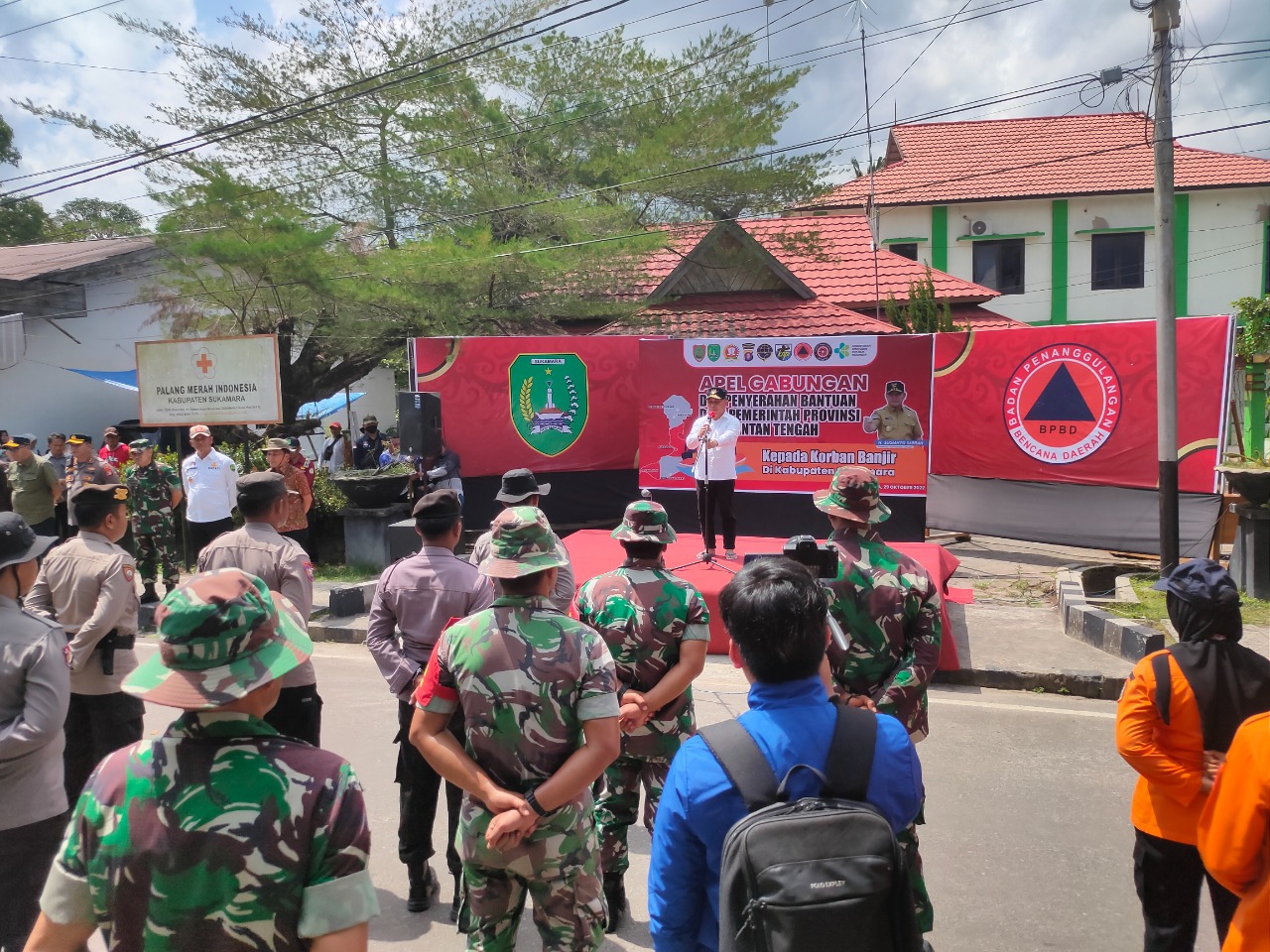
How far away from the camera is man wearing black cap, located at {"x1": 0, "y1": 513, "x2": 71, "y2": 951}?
2.77 m

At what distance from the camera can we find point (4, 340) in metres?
19.4

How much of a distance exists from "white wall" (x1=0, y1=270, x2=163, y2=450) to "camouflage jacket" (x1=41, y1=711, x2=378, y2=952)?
21899 mm

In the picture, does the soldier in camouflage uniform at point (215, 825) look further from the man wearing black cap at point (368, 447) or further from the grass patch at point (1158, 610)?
the man wearing black cap at point (368, 447)

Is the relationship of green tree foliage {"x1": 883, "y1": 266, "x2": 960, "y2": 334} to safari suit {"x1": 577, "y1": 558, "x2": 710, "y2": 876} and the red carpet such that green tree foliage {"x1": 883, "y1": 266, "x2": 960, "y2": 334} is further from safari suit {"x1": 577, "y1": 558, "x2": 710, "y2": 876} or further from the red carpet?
safari suit {"x1": 577, "y1": 558, "x2": 710, "y2": 876}

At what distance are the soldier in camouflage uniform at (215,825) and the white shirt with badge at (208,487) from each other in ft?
28.4

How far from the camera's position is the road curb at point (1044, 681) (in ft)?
23.1

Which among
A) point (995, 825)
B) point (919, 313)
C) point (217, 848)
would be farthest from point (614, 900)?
point (919, 313)

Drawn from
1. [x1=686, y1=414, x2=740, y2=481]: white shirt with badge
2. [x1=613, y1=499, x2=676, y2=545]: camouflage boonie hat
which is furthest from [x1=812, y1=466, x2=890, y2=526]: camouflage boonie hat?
[x1=686, y1=414, x2=740, y2=481]: white shirt with badge

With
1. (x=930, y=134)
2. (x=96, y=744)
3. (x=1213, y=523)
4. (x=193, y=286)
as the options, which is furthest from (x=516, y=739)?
(x=930, y=134)

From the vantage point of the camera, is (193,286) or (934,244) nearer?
(193,286)

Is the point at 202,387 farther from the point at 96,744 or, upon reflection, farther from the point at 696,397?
the point at 96,744

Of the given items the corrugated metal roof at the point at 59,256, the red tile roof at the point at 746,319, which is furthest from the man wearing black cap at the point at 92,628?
the corrugated metal roof at the point at 59,256

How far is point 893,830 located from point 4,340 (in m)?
22.3

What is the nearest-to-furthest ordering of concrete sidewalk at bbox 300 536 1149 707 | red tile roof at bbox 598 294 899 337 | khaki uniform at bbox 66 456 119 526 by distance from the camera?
khaki uniform at bbox 66 456 119 526 < concrete sidewalk at bbox 300 536 1149 707 < red tile roof at bbox 598 294 899 337
